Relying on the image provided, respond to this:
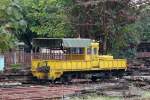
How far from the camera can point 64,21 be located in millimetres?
50469

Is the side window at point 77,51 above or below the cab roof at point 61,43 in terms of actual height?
below

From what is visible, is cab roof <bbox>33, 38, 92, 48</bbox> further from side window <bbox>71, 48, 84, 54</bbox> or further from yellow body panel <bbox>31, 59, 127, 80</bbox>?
yellow body panel <bbox>31, 59, 127, 80</bbox>

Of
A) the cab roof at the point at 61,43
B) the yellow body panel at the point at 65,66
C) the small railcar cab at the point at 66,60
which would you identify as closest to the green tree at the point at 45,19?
the cab roof at the point at 61,43

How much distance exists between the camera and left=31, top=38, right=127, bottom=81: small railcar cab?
104 ft

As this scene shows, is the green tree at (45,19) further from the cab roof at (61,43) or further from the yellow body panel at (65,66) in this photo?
the yellow body panel at (65,66)

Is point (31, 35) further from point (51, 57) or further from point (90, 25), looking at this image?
point (51, 57)

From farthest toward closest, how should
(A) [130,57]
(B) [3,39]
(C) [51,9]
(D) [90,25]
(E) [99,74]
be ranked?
(A) [130,57] → (C) [51,9] → (D) [90,25] → (E) [99,74] → (B) [3,39]

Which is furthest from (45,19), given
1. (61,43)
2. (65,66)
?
(65,66)

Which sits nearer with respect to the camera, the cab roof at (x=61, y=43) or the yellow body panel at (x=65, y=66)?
the yellow body panel at (x=65, y=66)

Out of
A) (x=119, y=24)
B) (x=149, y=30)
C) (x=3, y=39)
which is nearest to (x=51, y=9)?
(x=119, y=24)

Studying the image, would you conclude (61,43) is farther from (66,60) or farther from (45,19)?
(45,19)

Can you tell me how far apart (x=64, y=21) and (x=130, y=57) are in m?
12.2

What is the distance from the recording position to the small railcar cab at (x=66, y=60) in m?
31.7

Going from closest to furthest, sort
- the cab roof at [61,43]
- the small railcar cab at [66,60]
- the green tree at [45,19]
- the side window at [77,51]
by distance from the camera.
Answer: the small railcar cab at [66,60]
the cab roof at [61,43]
the side window at [77,51]
the green tree at [45,19]
